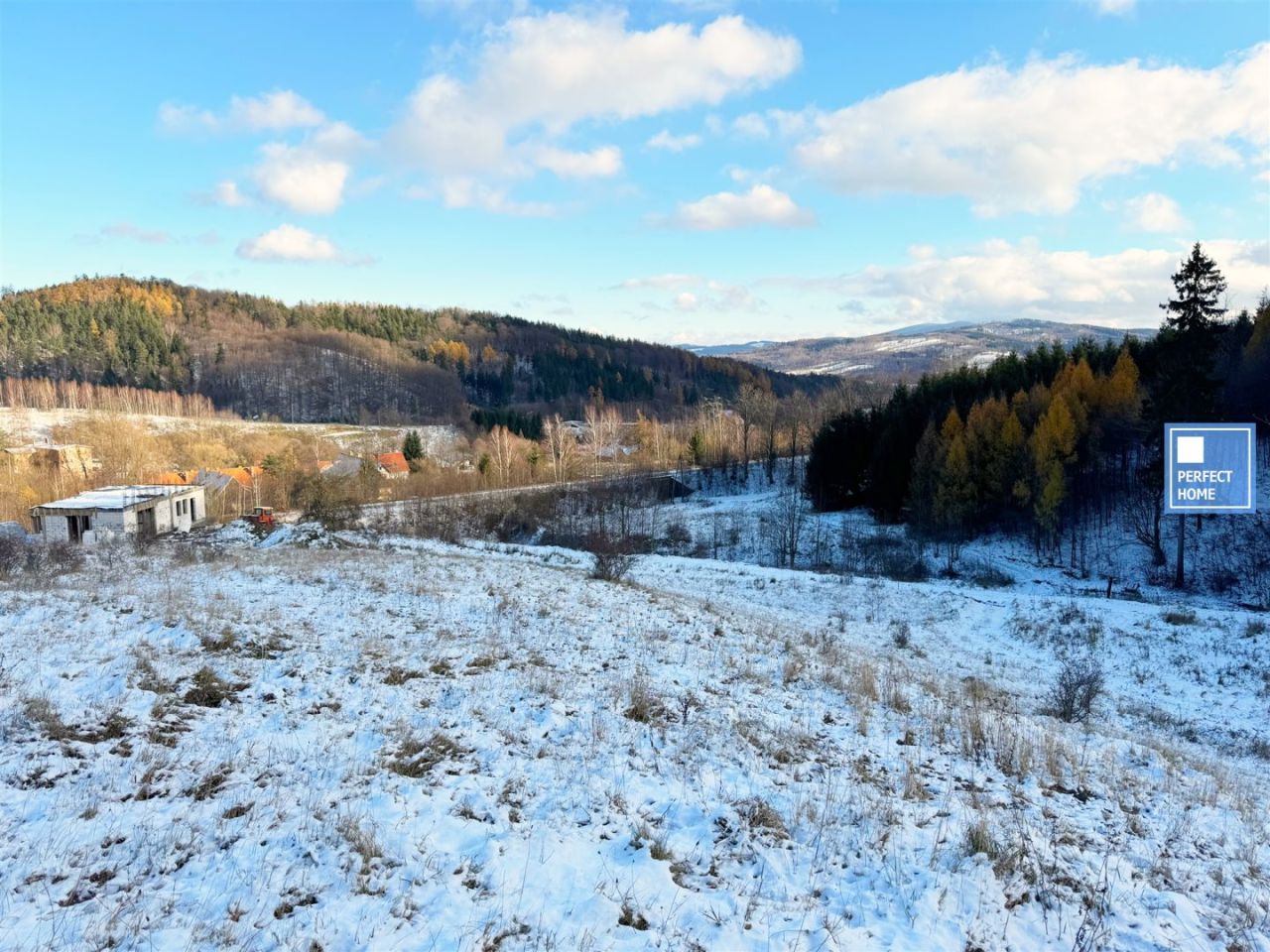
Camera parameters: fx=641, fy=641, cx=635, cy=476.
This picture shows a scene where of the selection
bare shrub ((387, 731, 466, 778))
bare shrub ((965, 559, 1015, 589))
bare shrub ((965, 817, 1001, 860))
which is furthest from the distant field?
bare shrub ((965, 817, 1001, 860))

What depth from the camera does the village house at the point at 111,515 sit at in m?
39.6

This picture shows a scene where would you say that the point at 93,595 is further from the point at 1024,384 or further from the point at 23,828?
the point at 1024,384

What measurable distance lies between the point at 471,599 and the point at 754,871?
10.6m

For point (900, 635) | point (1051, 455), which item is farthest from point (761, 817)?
point (1051, 455)

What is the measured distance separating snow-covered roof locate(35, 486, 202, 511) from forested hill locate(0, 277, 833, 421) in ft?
259

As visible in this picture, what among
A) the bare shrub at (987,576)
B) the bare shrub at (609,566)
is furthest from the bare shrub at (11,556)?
the bare shrub at (987,576)

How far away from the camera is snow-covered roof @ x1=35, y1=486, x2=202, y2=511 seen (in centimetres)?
4056

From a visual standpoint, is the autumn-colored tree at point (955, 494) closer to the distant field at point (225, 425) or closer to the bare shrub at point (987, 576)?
the bare shrub at point (987, 576)

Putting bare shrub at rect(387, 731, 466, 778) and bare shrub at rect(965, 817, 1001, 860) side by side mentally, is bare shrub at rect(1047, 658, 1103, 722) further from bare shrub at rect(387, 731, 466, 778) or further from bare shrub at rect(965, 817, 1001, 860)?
bare shrub at rect(387, 731, 466, 778)

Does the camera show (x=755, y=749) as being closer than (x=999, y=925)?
No

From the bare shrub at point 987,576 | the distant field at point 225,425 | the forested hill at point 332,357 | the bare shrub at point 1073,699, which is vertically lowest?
the bare shrub at point 987,576

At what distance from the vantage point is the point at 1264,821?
22.0 ft

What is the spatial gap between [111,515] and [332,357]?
387 ft

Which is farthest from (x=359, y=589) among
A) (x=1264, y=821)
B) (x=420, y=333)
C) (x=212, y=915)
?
(x=420, y=333)
